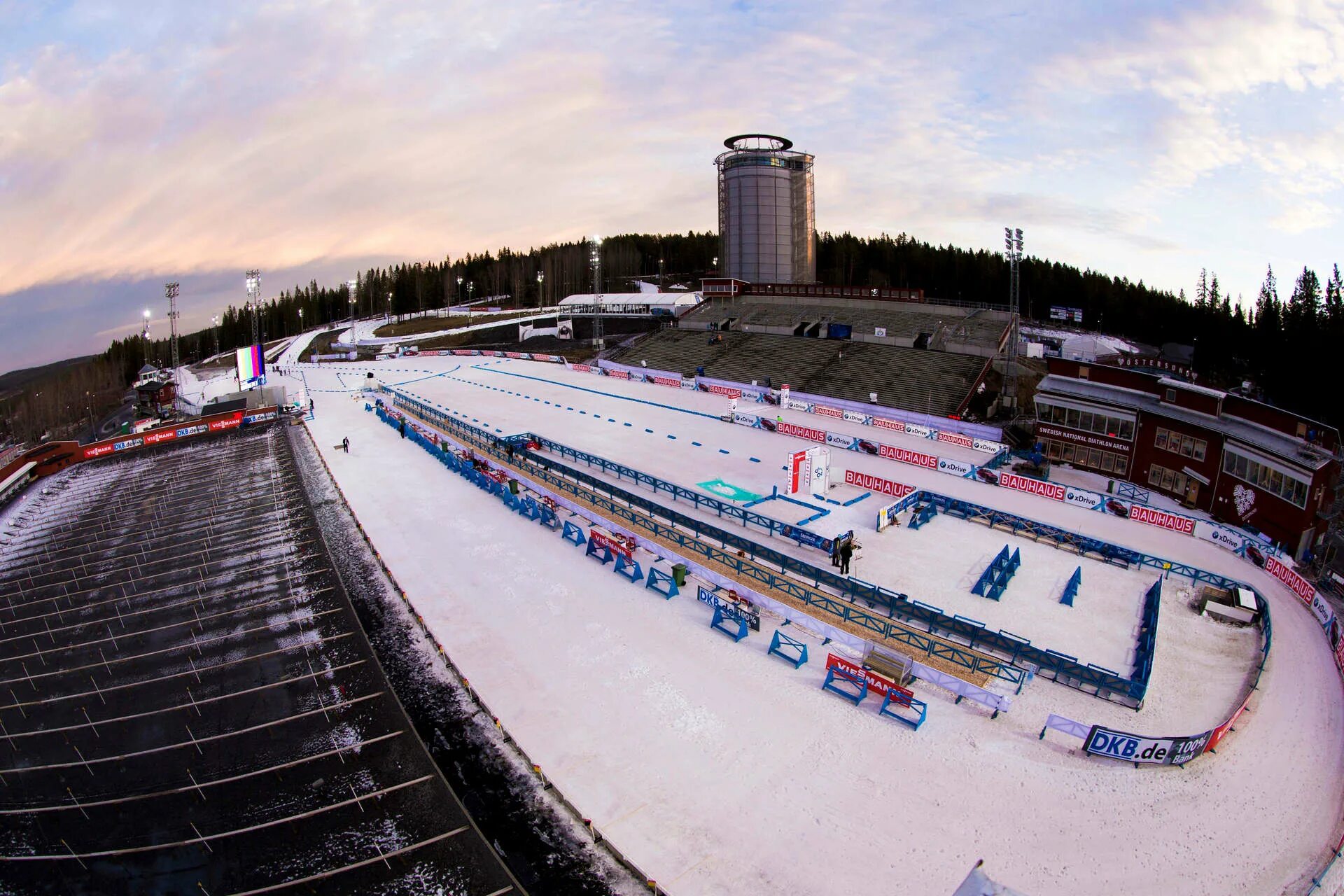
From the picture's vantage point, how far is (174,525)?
2967cm

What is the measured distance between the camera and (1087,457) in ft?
115

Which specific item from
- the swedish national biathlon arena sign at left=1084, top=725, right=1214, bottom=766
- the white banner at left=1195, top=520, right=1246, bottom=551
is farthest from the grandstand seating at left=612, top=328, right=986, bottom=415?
the swedish national biathlon arena sign at left=1084, top=725, right=1214, bottom=766

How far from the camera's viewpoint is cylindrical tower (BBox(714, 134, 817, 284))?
90.3 metres

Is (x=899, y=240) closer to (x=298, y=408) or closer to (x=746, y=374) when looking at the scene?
(x=746, y=374)

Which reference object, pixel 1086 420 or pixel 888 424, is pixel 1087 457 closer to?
pixel 1086 420

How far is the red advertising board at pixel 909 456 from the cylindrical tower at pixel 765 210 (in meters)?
61.4

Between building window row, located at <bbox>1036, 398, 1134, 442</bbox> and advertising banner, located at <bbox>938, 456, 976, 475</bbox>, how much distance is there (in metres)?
6.23

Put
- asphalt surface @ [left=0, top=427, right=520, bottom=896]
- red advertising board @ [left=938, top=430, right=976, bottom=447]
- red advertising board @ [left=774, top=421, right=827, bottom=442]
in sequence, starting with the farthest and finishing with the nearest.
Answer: red advertising board @ [left=774, top=421, right=827, bottom=442] → red advertising board @ [left=938, top=430, right=976, bottom=447] → asphalt surface @ [left=0, top=427, right=520, bottom=896]

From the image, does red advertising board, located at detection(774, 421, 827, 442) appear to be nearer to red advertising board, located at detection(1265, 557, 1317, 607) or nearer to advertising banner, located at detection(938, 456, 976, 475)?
advertising banner, located at detection(938, 456, 976, 475)

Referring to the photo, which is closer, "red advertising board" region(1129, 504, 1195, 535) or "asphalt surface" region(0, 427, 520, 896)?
"asphalt surface" region(0, 427, 520, 896)

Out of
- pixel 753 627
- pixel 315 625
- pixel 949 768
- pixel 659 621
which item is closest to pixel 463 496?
pixel 315 625

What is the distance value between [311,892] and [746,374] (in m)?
53.5

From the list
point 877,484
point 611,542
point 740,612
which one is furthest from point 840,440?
point 740,612

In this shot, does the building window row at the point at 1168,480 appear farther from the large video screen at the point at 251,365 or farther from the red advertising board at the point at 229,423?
the large video screen at the point at 251,365
